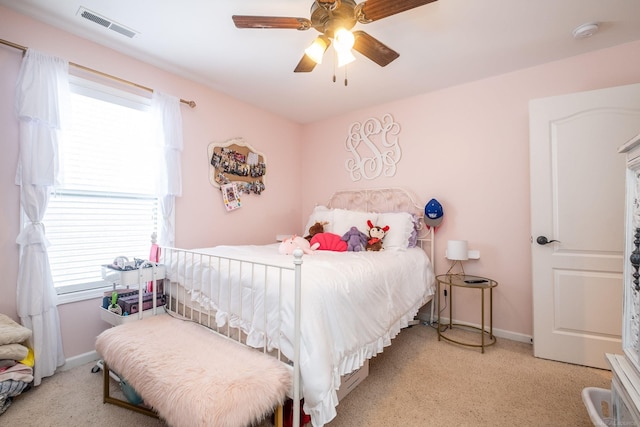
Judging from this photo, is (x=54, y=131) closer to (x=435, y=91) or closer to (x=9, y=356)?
(x=9, y=356)

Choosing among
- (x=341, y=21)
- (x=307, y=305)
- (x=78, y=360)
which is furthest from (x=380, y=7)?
(x=78, y=360)

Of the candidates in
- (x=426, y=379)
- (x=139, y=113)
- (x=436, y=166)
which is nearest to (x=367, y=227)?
(x=436, y=166)

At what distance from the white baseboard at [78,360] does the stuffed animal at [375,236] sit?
2.50 meters

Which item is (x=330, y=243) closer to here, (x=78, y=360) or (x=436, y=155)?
(x=436, y=155)

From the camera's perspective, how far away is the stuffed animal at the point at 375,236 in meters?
2.79

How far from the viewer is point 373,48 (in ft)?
5.96

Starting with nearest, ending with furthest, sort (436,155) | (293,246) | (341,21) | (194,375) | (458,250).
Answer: (194,375)
(341,21)
(293,246)
(458,250)
(436,155)

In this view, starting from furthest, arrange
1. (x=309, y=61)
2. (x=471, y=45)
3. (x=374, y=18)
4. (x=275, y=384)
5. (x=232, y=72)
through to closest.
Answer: (x=232, y=72), (x=471, y=45), (x=309, y=61), (x=374, y=18), (x=275, y=384)

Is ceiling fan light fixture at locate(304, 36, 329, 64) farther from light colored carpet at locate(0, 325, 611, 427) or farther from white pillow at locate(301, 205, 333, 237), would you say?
light colored carpet at locate(0, 325, 611, 427)

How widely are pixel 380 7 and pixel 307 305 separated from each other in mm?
1580

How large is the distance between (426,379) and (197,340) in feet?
5.17

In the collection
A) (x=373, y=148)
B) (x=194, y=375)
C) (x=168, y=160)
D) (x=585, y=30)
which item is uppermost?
(x=585, y=30)

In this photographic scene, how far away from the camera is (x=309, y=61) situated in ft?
6.40

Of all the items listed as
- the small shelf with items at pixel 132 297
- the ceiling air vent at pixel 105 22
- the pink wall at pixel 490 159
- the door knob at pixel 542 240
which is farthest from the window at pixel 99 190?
the door knob at pixel 542 240
